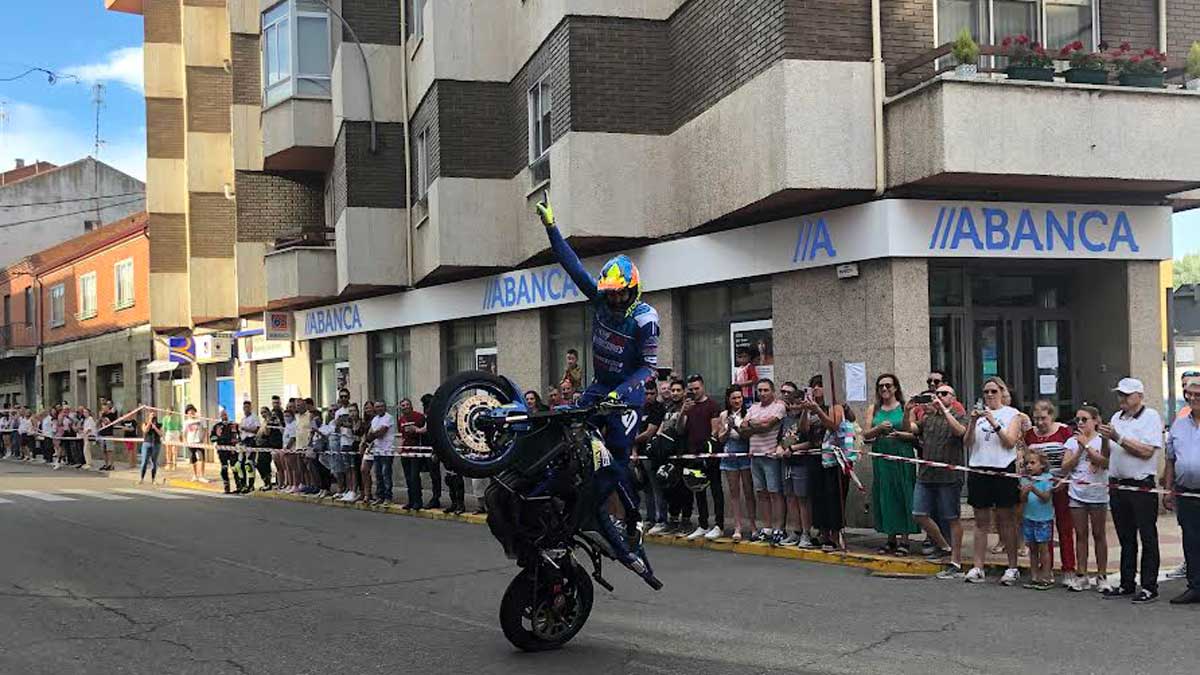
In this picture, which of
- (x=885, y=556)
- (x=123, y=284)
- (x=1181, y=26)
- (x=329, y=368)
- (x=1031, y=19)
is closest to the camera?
(x=885, y=556)

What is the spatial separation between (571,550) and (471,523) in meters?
9.24

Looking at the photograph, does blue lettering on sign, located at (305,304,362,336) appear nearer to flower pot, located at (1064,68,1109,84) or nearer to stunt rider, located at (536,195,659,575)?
flower pot, located at (1064,68,1109,84)

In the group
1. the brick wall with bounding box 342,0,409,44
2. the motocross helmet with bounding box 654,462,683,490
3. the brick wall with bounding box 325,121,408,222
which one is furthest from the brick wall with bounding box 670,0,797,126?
the brick wall with bounding box 342,0,409,44

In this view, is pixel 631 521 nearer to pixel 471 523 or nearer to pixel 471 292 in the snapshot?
pixel 471 523

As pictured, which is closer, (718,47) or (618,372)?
(618,372)

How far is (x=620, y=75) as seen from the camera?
18297mm

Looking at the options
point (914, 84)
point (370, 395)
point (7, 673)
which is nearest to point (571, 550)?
point (7, 673)

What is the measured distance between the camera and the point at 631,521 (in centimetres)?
808

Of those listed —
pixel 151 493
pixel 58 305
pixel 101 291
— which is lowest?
pixel 151 493

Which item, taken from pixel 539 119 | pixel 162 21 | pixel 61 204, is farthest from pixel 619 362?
pixel 61 204

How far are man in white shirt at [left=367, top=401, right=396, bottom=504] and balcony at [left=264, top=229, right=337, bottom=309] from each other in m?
9.36

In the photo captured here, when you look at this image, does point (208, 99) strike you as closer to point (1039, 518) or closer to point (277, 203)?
point (277, 203)

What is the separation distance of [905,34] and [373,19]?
15028mm

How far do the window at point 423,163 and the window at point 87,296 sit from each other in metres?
23.7
